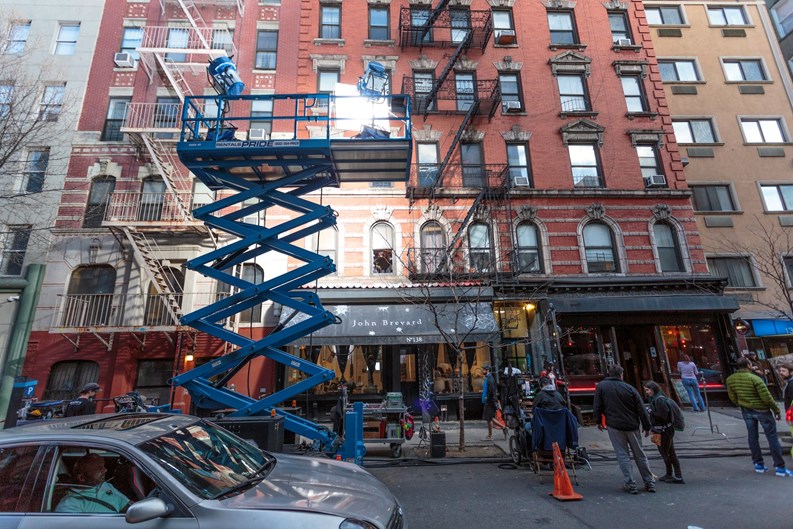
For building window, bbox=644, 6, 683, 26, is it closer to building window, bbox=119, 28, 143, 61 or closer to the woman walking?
the woman walking

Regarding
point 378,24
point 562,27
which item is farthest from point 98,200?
point 562,27

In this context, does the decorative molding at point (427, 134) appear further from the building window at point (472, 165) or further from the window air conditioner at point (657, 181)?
the window air conditioner at point (657, 181)

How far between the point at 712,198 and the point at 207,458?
2347 centimetres

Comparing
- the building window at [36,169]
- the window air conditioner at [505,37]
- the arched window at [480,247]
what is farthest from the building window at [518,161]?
the building window at [36,169]

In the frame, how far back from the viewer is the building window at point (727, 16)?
846 inches

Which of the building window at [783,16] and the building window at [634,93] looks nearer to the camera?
the building window at [634,93]

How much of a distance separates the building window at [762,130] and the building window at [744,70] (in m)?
2.67

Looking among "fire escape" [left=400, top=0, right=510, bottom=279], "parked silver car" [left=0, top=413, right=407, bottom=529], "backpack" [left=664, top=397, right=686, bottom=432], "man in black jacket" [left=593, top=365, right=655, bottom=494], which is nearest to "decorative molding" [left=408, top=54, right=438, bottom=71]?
"fire escape" [left=400, top=0, right=510, bottom=279]

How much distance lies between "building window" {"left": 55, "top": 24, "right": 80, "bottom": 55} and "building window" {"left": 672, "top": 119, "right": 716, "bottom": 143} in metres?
29.6

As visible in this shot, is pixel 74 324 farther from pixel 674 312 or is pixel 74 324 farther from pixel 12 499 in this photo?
pixel 674 312

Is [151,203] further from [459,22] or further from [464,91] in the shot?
[459,22]

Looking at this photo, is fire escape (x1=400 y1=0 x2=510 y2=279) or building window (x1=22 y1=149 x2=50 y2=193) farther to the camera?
building window (x1=22 y1=149 x2=50 y2=193)

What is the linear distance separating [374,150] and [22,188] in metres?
17.0

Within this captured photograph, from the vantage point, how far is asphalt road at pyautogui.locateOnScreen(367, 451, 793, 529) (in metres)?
5.25
